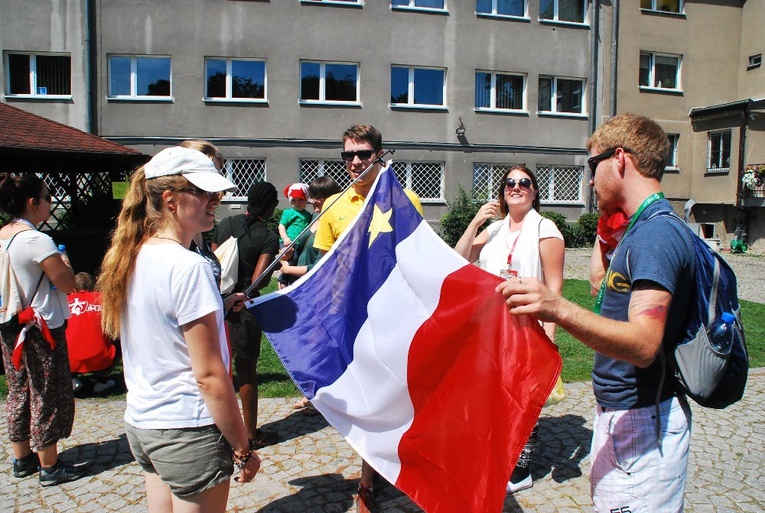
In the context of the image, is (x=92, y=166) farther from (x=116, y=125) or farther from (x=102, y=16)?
(x=102, y=16)

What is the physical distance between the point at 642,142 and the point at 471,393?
1.25 m

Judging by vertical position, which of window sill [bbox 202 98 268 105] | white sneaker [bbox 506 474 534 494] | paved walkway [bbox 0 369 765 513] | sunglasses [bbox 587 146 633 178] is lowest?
paved walkway [bbox 0 369 765 513]

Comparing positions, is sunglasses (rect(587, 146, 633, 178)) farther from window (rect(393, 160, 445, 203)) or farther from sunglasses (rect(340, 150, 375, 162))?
window (rect(393, 160, 445, 203))

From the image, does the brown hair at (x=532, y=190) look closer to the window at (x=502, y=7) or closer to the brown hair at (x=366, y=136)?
the brown hair at (x=366, y=136)

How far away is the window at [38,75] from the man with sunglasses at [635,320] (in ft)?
68.3

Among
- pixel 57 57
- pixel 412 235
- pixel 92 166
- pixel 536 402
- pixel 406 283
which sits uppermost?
pixel 57 57

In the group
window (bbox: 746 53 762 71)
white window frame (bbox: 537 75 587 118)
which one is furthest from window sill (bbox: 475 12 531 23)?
window (bbox: 746 53 762 71)

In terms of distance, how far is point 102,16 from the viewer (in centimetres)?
1886

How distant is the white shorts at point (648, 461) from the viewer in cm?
221

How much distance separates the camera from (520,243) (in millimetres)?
4121

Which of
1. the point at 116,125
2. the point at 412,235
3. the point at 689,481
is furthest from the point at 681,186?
the point at 412,235

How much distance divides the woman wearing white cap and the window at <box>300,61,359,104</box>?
18482 millimetres

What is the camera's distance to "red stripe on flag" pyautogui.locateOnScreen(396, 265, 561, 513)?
7.86 ft

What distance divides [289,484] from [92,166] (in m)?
10.4
